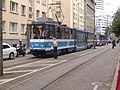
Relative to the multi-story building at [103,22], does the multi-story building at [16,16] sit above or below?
below

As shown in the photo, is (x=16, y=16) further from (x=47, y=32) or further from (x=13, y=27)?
(x=47, y=32)

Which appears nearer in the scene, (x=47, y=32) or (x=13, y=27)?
(x=47, y=32)

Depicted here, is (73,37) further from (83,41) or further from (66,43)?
(83,41)

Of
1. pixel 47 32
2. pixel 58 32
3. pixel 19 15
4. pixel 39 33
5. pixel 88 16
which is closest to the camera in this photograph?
pixel 39 33

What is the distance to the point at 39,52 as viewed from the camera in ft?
87.0

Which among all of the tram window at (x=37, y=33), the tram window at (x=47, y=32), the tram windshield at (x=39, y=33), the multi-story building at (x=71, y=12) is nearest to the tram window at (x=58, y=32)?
the tram window at (x=47, y=32)

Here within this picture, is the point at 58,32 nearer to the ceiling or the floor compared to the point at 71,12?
nearer to the floor

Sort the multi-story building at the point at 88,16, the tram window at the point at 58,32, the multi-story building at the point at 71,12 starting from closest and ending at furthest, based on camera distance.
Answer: the tram window at the point at 58,32 < the multi-story building at the point at 71,12 < the multi-story building at the point at 88,16

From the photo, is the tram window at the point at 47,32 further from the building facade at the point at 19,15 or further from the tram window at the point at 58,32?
the tram window at the point at 58,32

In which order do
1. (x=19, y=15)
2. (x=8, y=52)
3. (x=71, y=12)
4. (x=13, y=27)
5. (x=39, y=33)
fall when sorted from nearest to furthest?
(x=8, y=52), (x=39, y=33), (x=13, y=27), (x=19, y=15), (x=71, y=12)

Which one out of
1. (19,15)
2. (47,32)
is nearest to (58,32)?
(47,32)

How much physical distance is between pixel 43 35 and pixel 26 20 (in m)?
18.9

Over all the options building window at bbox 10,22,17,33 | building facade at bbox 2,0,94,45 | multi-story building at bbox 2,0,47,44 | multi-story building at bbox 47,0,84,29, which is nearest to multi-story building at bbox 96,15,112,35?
multi-story building at bbox 47,0,84,29

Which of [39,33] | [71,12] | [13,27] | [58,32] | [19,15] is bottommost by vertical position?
[39,33]
